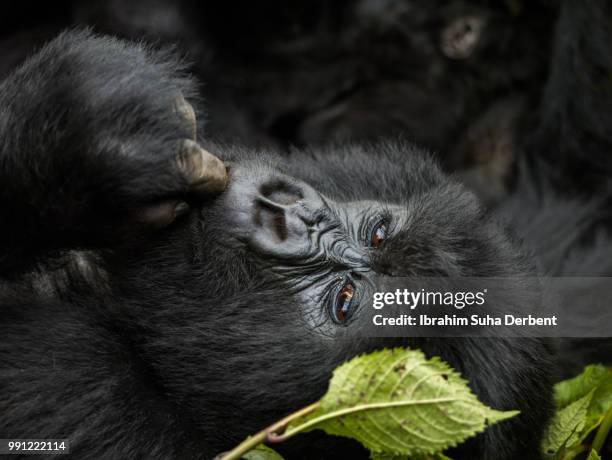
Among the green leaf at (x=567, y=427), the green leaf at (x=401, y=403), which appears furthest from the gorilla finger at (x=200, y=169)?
the green leaf at (x=567, y=427)

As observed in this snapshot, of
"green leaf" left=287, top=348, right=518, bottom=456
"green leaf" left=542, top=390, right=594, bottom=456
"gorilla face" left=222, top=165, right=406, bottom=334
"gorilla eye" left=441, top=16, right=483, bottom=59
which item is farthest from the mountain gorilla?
"gorilla eye" left=441, top=16, right=483, bottom=59

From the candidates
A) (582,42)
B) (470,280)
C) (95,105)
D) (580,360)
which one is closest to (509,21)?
(582,42)

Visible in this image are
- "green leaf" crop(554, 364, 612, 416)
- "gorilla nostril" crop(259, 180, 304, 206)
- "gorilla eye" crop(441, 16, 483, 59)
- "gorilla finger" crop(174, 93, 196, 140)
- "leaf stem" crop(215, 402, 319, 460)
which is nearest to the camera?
"leaf stem" crop(215, 402, 319, 460)

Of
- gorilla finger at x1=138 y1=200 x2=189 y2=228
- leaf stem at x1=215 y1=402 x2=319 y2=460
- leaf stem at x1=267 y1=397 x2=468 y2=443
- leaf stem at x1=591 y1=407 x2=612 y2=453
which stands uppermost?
gorilla finger at x1=138 y1=200 x2=189 y2=228

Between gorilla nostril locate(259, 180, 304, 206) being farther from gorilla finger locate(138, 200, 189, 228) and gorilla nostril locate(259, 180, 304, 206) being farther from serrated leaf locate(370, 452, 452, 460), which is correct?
serrated leaf locate(370, 452, 452, 460)

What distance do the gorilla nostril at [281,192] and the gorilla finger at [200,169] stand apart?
14 centimetres

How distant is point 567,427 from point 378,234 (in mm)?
686

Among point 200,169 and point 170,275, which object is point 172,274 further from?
point 200,169

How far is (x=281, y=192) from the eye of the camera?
2479 millimetres

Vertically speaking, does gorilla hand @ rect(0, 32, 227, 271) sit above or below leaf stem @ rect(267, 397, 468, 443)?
above

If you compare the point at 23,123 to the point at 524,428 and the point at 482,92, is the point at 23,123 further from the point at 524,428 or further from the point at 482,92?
the point at 482,92

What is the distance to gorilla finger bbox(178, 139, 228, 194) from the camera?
2258 mm

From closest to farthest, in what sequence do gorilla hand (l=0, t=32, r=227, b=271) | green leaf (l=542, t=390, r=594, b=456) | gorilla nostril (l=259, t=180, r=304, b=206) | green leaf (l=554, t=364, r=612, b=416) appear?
1. gorilla hand (l=0, t=32, r=227, b=271)
2. gorilla nostril (l=259, t=180, r=304, b=206)
3. green leaf (l=542, t=390, r=594, b=456)
4. green leaf (l=554, t=364, r=612, b=416)

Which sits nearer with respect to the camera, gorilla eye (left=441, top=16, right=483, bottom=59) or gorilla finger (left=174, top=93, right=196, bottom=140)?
gorilla finger (left=174, top=93, right=196, bottom=140)
